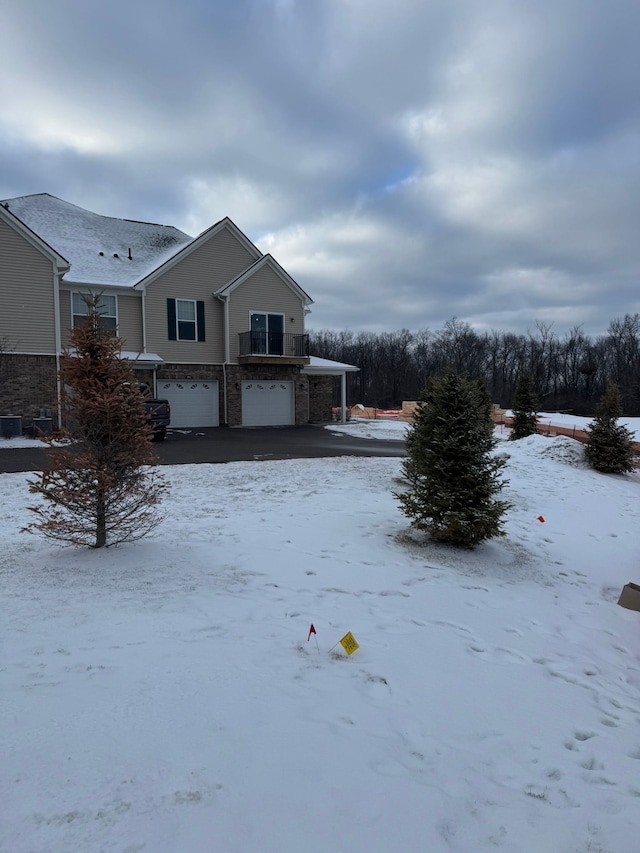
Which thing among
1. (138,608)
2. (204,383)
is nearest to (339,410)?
(204,383)

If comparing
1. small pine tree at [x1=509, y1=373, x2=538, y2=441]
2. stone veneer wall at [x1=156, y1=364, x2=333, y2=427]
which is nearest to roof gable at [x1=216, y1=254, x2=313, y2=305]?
Result: stone veneer wall at [x1=156, y1=364, x2=333, y2=427]

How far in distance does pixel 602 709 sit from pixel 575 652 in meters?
0.91

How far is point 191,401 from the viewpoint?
72.6 feet

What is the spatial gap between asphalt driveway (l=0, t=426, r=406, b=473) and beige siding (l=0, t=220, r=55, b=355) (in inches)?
202

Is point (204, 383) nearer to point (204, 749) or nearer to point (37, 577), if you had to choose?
point (37, 577)

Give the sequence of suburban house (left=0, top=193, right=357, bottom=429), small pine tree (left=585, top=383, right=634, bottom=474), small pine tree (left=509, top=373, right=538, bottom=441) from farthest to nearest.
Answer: suburban house (left=0, top=193, right=357, bottom=429) < small pine tree (left=509, top=373, right=538, bottom=441) < small pine tree (left=585, top=383, right=634, bottom=474)

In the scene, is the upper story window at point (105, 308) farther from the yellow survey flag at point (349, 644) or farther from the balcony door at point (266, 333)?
the yellow survey flag at point (349, 644)

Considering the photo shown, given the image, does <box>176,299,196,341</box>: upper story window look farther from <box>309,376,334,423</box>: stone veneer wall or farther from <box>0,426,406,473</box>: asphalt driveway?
<box>309,376,334,423</box>: stone veneer wall

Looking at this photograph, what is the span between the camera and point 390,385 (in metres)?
65.8

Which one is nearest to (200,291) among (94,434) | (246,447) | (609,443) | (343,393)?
(343,393)

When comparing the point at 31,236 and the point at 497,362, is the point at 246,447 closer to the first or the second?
the point at 31,236

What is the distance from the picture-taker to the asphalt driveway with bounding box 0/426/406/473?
41.1 ft

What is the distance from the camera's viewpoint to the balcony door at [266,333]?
22641 millimetres

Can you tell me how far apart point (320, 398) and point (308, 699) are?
22.5m
